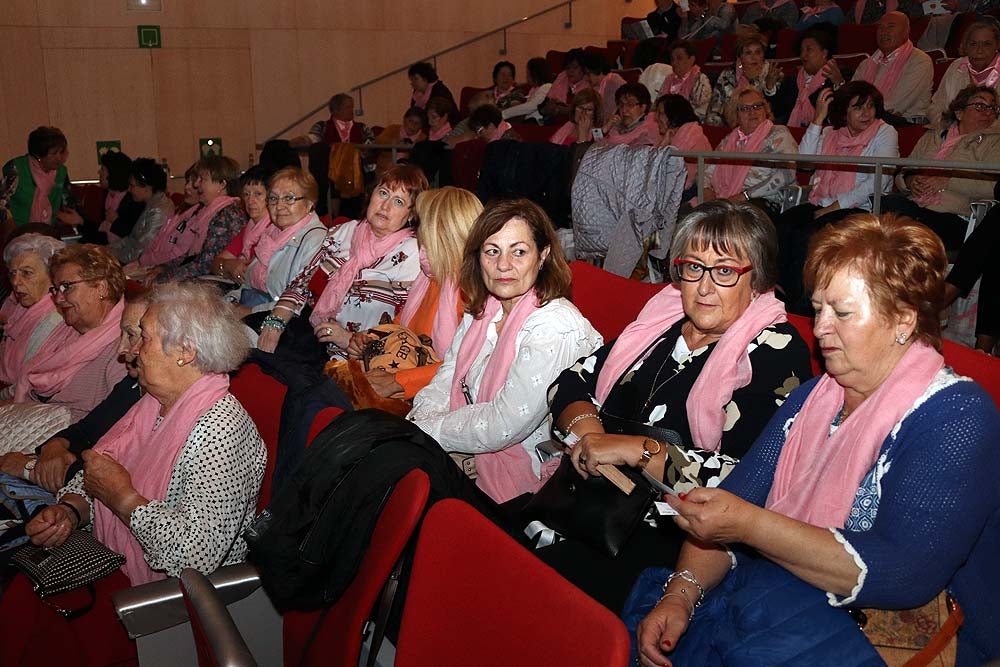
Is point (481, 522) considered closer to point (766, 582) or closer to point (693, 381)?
point (766, 582)

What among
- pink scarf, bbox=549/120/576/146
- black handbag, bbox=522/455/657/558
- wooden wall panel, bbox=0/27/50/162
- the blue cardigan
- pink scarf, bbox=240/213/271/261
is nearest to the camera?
the blue cardigan

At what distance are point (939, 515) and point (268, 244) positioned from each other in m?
3.66

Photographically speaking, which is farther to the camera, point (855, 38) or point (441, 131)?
point (441, 131)

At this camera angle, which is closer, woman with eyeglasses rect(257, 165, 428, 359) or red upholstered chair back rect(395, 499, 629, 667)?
red upholstered chair back rect(395, 499, 629, 667)

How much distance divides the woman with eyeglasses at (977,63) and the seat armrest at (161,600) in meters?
4.95

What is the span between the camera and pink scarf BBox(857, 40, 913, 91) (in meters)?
6.10

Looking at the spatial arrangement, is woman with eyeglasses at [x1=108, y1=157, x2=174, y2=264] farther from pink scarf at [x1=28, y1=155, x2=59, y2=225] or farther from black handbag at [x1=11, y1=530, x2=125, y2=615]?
black handbag at [x1=11, y1=530, x2=125, y2=615]

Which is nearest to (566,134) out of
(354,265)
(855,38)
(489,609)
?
(855,38)

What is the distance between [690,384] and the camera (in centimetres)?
213

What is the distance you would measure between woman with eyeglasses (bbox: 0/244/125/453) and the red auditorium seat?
619 centimetres

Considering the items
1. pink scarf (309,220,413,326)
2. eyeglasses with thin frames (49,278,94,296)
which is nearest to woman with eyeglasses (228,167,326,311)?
pink scarf (309,220,413,326)

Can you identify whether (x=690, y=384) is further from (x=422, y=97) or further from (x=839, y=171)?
(x=422, y=97)

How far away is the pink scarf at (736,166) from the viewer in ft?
17.0

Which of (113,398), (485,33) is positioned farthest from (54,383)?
(485,33)
